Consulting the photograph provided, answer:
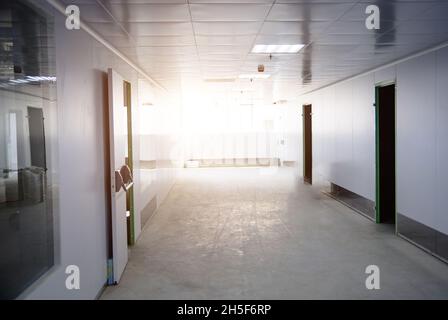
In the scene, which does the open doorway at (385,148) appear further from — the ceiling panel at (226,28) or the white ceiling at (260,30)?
the ceiling panel at (226,28)

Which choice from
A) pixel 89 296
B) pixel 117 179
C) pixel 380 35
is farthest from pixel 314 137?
pixel 89 296

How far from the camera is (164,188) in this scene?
1015 cm

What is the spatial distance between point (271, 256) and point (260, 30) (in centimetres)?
279

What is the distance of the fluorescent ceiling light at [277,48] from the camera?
5.36 m

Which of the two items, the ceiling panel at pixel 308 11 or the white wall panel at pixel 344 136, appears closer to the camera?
the ceiling panel at pixel 308 11

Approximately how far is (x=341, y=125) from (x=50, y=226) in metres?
7.20

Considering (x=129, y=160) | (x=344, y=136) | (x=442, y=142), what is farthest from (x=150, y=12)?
(x=344, y=136)

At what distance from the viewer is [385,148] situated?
731cm

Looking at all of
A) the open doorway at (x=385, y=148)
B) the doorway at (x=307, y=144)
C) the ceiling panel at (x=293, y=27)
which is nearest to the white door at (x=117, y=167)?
the ceiling panel at (x=293, y=27)

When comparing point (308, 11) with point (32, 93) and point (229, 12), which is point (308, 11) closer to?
point (229, 12)

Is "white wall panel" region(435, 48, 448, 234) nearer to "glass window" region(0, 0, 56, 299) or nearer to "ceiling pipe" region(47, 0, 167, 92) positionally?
"ceiling pipe" region(47, 0, 167, 92)

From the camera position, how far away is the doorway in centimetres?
1291

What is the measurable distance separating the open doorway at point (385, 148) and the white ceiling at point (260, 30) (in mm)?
692
